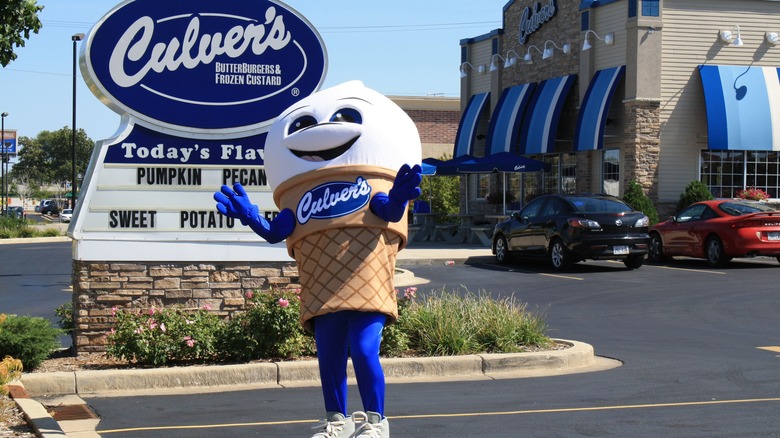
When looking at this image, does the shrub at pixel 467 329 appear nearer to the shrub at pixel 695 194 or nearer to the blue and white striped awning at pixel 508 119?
the shrub at pixel 695 194

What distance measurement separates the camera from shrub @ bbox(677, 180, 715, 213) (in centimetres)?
2495

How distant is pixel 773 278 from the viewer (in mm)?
17266

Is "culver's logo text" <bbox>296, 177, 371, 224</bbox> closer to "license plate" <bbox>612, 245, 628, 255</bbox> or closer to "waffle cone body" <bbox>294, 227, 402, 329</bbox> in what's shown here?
"waffle cone body" <bbox>294, 227, 402, 329</bbox>

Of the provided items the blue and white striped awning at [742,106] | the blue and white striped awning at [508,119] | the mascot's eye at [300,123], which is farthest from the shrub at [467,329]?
the blue and white striped awning at [508,119]

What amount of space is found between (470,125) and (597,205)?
51.4 ft

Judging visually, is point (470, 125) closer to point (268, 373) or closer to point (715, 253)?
point (715, 253)

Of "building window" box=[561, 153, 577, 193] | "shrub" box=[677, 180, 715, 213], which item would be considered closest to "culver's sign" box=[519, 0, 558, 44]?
"building window" box=[561, 153, 577, 193]

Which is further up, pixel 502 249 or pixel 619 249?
pixel 619 249

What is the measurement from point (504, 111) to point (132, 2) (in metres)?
23.0

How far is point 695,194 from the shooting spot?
25.0 meters

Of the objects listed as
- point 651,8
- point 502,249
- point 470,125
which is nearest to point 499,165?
point 502,249

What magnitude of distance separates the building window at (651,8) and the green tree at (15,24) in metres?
20.7

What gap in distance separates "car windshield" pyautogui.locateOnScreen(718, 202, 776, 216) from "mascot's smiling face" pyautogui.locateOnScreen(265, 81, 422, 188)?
15.0 metres

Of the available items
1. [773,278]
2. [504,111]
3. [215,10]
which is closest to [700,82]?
[504,111]
